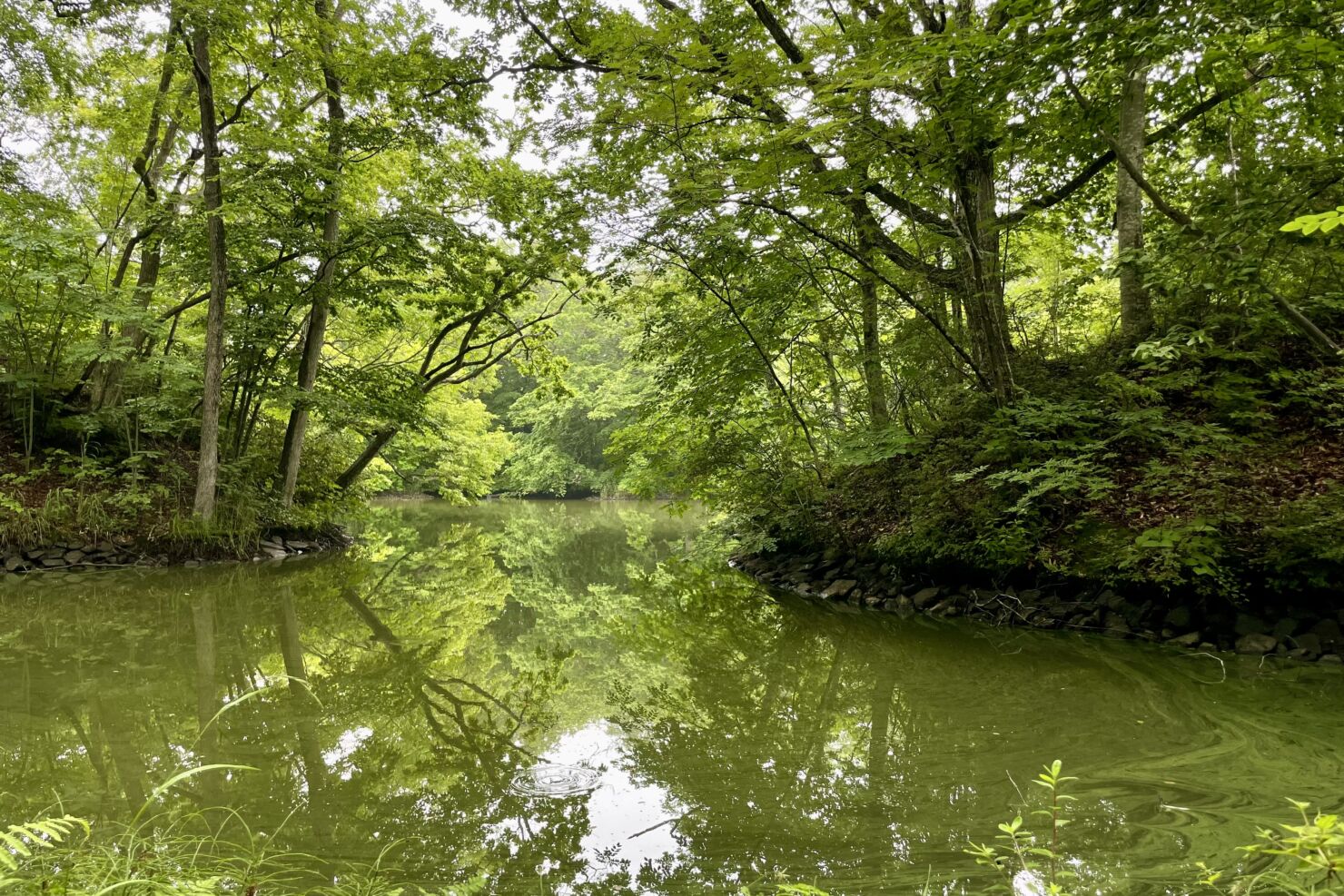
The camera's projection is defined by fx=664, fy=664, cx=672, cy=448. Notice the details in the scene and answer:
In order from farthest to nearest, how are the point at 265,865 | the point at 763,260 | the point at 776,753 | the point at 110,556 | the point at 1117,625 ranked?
the point at 110,556, the point at 763,260, the point at 1117,625, the point at 776,753, the point at 265,865

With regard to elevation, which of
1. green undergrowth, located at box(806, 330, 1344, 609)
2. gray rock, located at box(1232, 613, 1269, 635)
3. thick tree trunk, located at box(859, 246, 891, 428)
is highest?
thick tree trunk, located at box(859, 246, 891, 428)

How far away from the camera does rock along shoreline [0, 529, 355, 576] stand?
8250mm

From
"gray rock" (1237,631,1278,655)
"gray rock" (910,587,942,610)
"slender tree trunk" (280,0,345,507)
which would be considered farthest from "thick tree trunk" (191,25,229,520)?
"gray rock" (1237,631,1278,655)

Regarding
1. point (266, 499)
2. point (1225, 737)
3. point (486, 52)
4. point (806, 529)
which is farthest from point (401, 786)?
point (266, 499)

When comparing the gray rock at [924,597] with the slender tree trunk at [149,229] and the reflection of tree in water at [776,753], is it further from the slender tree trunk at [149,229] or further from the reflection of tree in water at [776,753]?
the slender tree trunk at [149,229]

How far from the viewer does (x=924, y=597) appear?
6449 mm

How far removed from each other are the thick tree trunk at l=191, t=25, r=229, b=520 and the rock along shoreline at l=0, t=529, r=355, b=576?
1.81 feet

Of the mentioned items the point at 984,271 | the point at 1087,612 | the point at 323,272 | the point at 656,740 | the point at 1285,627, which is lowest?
the point at 656,740

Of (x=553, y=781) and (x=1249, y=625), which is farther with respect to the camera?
(x=1249, y=625)

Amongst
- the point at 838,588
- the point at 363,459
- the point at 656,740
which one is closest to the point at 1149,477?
the point at 838,588

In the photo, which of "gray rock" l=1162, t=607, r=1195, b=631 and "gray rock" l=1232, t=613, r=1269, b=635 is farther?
"gray rock" l=1162, t=607, r=1195, b=631

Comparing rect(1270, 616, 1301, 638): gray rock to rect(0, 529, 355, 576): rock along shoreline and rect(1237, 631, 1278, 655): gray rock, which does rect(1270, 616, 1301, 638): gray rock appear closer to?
rect(1237, 631, 1278, 655): gray rock

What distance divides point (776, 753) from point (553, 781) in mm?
1077

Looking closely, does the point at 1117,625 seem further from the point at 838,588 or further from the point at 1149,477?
the point at 838,588
